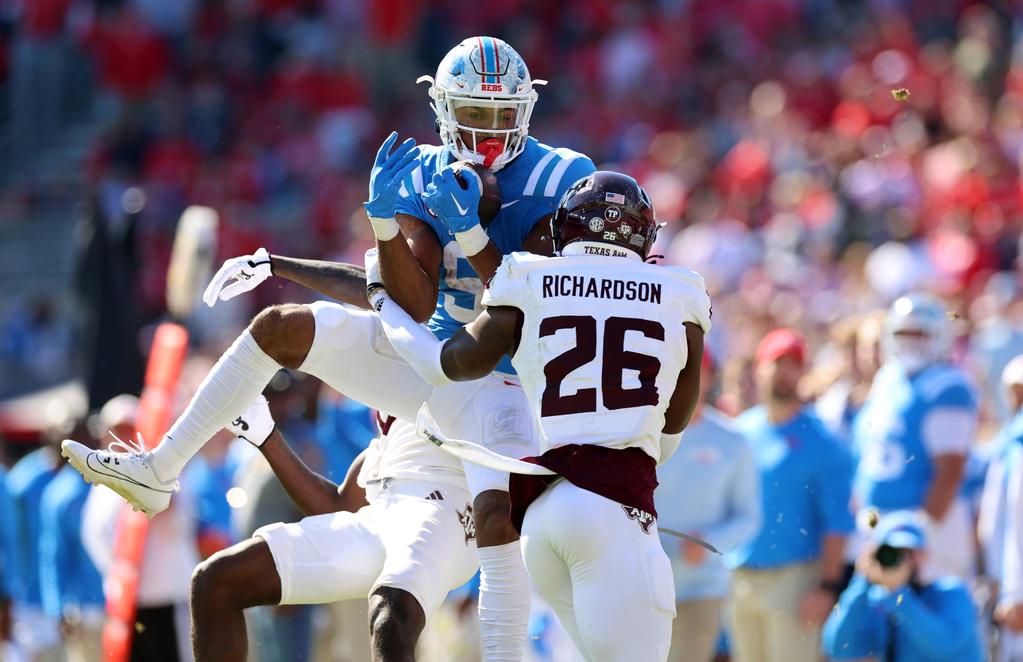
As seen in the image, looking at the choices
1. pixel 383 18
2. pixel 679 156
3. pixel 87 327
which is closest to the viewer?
pixel 87 327

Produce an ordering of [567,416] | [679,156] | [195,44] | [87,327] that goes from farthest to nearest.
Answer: [195,44]
[679,156]
[87,327]
[567,416]

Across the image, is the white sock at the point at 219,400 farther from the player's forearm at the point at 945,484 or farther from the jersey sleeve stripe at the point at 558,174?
the player's forearm at the point at 945,484

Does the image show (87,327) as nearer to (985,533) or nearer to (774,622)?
(774,622)

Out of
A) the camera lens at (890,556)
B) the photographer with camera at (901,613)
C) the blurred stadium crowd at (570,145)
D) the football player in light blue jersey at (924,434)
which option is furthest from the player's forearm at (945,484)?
the blurred stadium crowd at (570,145)

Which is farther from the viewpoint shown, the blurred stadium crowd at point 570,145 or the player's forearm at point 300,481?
the blurred stadium crowd at point 570,145

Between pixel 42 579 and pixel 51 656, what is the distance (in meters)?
0.52

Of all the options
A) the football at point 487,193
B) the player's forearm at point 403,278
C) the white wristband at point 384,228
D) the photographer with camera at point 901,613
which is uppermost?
the football at point 487,193

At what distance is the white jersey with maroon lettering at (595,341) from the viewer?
4.54 metres

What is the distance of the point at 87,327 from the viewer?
9992mm

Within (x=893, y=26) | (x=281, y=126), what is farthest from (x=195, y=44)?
(x=893, y=26)

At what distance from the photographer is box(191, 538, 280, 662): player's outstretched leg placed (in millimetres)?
5055

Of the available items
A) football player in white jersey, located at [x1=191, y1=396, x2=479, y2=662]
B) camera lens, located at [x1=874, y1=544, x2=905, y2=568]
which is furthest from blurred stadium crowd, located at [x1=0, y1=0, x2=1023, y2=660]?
football player in white jersey, located at [x1=191, y1=396, x2=479, y2=662]

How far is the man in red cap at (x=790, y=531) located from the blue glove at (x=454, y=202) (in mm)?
3043

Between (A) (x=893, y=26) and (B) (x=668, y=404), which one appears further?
(A) (x=893, y=26)
